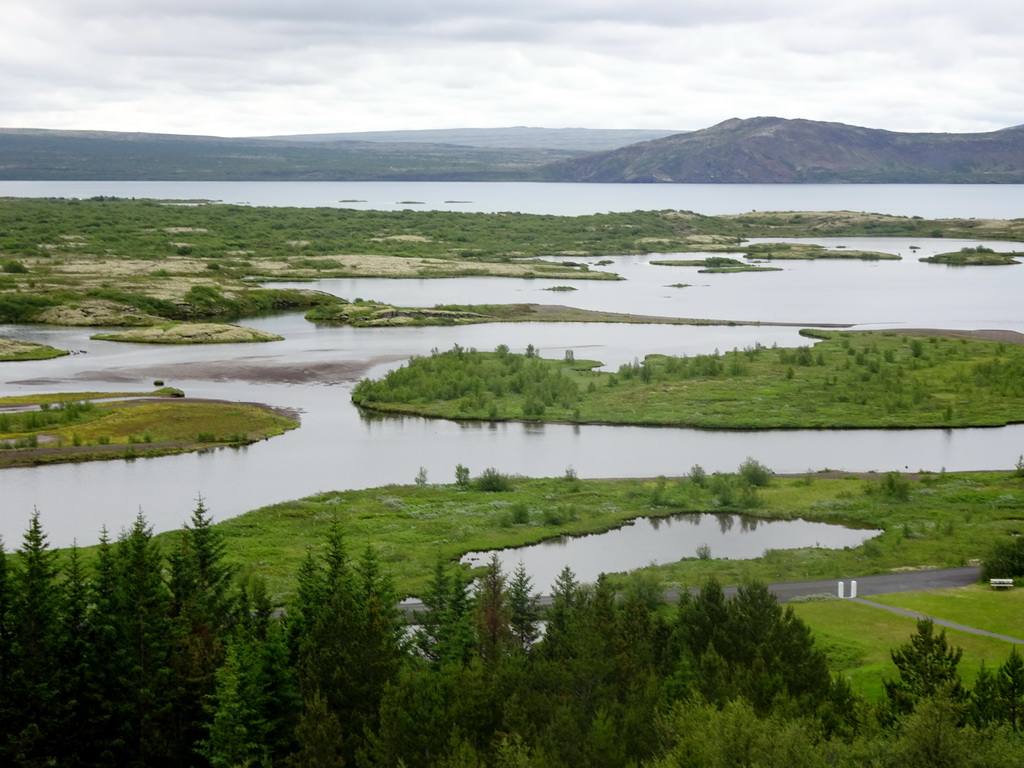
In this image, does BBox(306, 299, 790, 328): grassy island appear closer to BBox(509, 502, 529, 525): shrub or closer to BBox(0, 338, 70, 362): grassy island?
BBox(0, 338, 70, 362): grassy island

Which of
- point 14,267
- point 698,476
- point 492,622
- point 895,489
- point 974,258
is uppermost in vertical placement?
point 974,258

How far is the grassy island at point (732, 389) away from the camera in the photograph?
190 ft

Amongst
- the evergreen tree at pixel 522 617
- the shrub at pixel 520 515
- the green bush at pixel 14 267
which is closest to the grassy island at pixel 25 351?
the green bush at pixel 14 267

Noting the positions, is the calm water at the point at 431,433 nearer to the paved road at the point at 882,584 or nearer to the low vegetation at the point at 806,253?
the paved road at the point at 882,584

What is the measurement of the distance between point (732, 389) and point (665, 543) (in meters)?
26.6

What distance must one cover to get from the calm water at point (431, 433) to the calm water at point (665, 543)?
117cm

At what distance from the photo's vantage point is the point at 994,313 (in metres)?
98.0

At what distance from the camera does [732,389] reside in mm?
63594

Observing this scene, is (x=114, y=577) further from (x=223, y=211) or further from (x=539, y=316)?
(x=223, y=211)

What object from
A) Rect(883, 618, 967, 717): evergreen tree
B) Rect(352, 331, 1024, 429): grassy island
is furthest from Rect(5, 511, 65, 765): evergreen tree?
Rect(352, 331, 1024, 429): grassy island

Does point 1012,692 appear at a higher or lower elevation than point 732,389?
higher

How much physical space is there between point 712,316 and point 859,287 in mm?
28945

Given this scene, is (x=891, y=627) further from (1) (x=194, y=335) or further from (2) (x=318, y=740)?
(1) (x=194, y=335)

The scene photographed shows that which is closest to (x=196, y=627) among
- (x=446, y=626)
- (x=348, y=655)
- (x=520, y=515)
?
(x=348, y=655)
